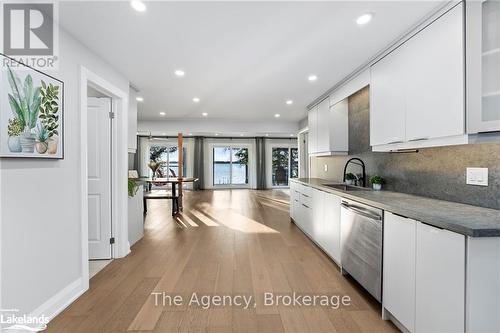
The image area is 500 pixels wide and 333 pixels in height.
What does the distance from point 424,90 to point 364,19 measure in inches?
31.3

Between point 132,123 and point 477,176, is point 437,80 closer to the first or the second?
point 477,176

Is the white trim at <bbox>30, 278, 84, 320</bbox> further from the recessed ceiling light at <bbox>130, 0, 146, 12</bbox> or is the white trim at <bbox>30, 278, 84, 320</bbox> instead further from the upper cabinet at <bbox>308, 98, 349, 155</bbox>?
the upper cabinet at <bbox>308, 98, 349, 155</bbox>

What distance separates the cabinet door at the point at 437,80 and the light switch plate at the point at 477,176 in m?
0.39

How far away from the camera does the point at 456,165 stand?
6.61 ft

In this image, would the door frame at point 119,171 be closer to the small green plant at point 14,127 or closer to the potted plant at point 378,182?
the small green plant at point 14,127

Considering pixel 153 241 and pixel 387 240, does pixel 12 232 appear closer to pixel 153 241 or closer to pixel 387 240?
pixel 153 241

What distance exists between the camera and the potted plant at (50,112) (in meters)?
1.91

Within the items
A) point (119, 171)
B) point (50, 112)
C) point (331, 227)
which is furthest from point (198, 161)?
point (50, 112)

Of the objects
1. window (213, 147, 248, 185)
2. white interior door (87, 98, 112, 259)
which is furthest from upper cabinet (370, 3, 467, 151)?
window (213, 147, 248, 185)

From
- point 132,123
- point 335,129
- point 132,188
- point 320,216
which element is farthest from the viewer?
point 335,129

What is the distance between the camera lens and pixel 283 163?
37.5 ft

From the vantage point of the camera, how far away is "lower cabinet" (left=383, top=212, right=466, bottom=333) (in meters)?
1.32

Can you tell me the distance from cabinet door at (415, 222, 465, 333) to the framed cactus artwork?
9.29ft

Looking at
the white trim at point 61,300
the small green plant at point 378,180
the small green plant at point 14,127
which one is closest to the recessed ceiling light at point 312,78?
the small green plant at point 378,180
